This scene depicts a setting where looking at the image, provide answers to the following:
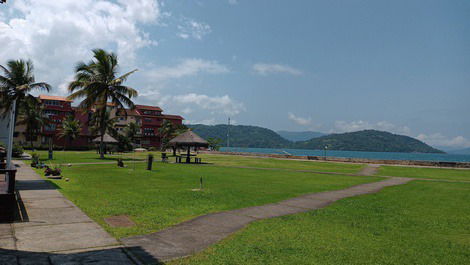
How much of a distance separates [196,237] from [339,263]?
2.83 m

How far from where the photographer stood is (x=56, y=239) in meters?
5.88

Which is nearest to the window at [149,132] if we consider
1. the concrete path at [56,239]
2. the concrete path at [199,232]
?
the concrete path at [56,239]

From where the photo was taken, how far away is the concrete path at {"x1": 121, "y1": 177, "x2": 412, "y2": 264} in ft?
18.0

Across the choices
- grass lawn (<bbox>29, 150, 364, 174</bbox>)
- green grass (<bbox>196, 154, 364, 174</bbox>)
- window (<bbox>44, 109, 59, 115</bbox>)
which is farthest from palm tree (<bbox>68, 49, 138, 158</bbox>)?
window (<bbox>44, 109, 59, 115</bbox>)

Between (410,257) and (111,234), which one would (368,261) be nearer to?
(410,257)

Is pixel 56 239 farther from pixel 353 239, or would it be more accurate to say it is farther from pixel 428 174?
pixel 428 174

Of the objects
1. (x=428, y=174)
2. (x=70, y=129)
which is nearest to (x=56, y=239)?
(x=428, y=174)

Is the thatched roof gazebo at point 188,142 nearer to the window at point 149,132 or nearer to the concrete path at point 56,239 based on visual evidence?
the concrete path at point 56,239

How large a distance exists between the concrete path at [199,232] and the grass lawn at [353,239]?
0.32 m

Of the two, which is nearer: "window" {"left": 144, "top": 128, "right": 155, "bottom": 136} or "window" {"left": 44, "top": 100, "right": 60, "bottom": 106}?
"window" {"left": 44, "top": 100, "right": 60, "bottom": 106}

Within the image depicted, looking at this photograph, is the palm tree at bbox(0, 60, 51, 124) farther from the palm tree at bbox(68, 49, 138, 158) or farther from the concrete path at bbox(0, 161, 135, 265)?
the concrete path at bbox(0, 161, 135, 265)

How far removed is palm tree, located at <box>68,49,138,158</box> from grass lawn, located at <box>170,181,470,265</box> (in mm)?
31046

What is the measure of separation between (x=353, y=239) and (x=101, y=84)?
34172 mm

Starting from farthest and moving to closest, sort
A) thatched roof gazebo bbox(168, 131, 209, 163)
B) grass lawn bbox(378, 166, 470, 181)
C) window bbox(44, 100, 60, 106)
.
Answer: window bbox(44, 100, 60, 106), thatched roof gazebo bbox(168, 131, 209, 163), grass lawn bbox(378, 166, 470, 181)
